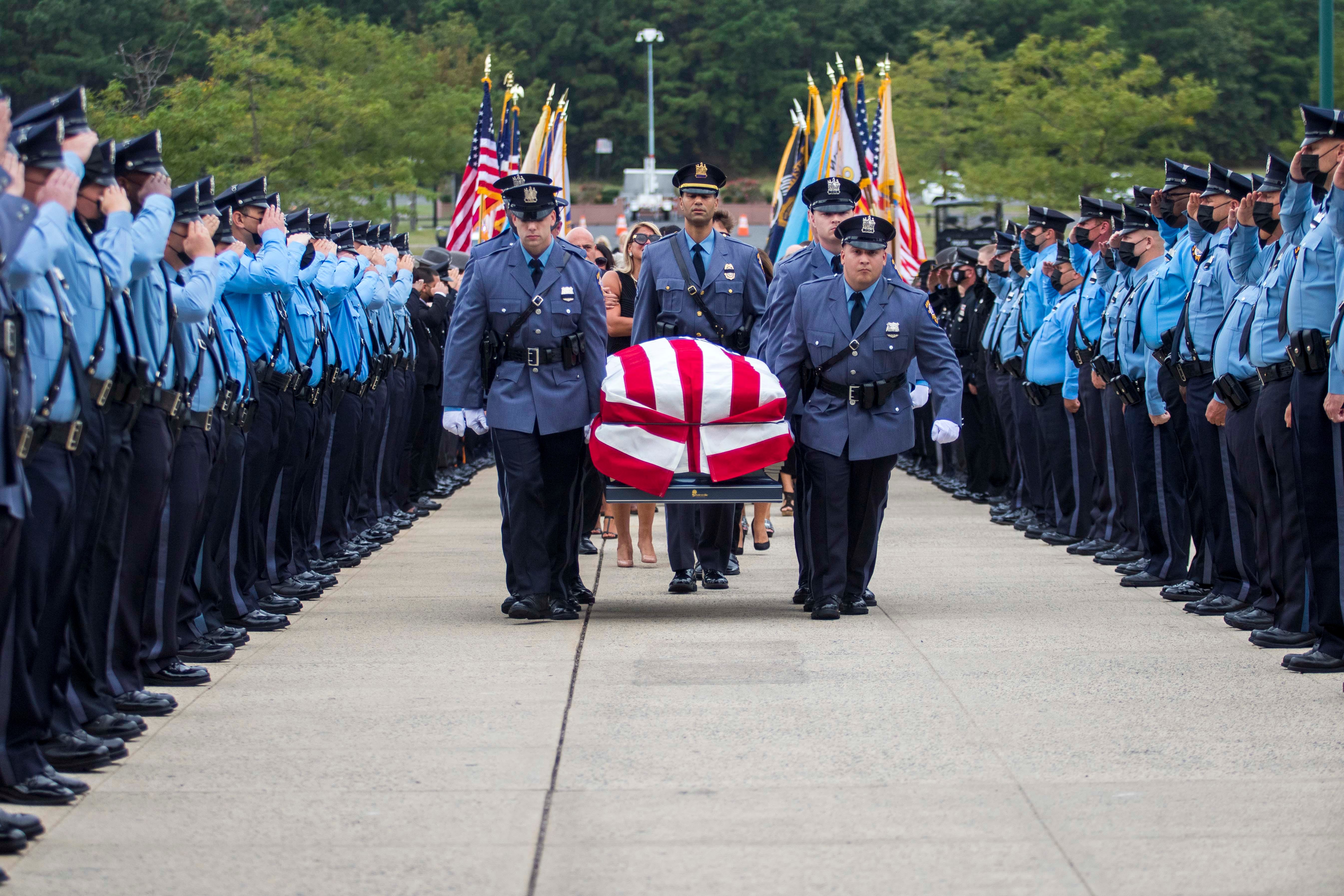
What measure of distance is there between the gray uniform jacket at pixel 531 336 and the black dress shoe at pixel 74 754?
3.54 metres

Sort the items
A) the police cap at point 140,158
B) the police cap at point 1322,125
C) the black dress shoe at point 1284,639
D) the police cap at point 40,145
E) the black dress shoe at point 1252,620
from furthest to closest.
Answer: the black dress shoe at point 1252,620, the black dress shoe at point 1284,639, the police cap at point 1322,125, the police cap at point 140,158, the police cap at point 40,145

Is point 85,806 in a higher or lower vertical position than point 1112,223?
lower

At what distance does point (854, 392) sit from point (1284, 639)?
2.45m

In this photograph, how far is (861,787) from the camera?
5.69 meters

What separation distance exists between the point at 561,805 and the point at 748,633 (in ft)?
11.0

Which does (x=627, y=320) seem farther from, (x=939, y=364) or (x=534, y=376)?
(x=939, y=364)

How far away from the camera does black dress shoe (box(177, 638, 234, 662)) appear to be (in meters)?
8.12

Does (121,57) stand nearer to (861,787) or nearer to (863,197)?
(863,197)

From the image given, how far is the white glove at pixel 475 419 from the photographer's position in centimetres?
943

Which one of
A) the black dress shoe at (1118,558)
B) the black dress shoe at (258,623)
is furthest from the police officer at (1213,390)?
the black dress shoe at (258,623)

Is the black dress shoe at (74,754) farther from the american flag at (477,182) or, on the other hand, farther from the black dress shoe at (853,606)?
the american flag at (477,182)

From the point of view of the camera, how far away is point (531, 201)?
30.8ft

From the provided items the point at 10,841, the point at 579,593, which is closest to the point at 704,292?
the point at 579,593

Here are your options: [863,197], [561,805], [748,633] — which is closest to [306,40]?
[863,197]
